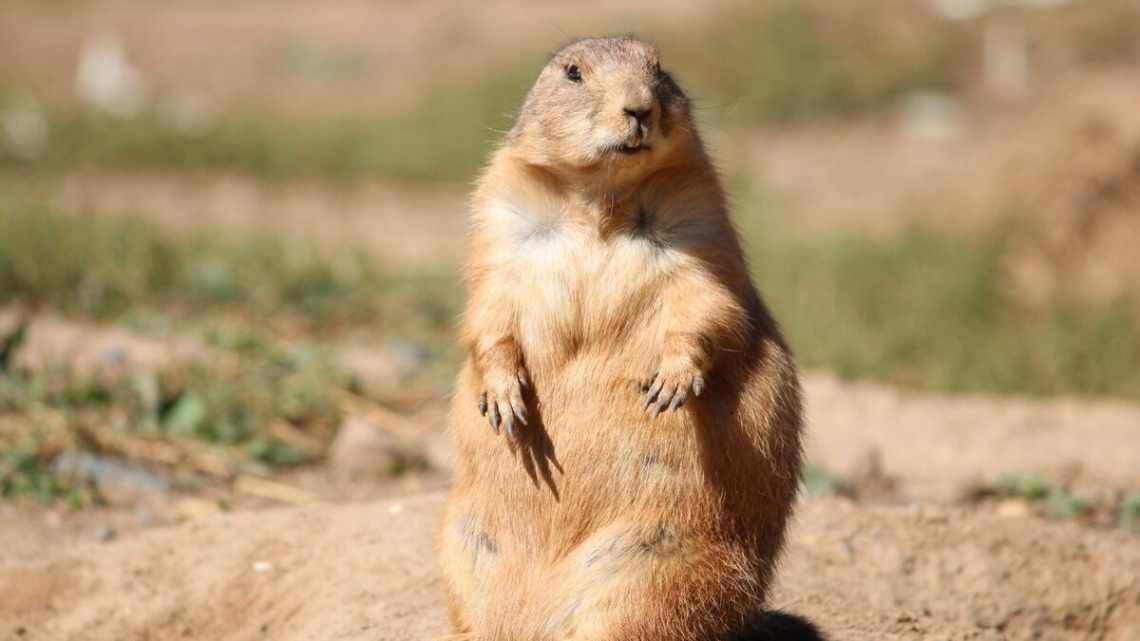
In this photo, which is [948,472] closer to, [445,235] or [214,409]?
[214,409]

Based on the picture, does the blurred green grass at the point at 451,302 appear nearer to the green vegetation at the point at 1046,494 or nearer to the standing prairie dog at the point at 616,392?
the green vegetation at the point at 1046,494

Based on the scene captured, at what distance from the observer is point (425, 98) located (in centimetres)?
1453

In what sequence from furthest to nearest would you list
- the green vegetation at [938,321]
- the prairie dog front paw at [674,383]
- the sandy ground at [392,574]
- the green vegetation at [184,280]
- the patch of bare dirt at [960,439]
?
the green vegetation at [938,321] → the green vegetation at [184,280] → the patch of bare dirt at [960,439] → the sandy ground at [392,574] → the prairie dog front paw at [674,383]

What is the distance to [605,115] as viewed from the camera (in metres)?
3.28

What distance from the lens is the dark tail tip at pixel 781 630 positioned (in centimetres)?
377

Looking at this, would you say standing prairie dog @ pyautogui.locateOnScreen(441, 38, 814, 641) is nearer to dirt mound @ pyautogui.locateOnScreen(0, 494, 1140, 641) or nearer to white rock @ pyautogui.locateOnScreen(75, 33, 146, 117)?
dirt mound @ pyautogui.locateOnScreen(0, 494, 1140, 641)

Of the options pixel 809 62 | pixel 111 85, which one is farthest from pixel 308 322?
pixel 809 62

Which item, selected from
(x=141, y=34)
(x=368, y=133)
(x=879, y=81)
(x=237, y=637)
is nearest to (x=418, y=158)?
(x=368, y=133)

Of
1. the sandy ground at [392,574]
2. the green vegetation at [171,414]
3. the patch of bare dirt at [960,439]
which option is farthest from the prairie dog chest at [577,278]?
the patch of bare dirt at [960,439]

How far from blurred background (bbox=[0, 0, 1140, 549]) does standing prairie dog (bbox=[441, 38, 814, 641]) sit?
0.78 metres

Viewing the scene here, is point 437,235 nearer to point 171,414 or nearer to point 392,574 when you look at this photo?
point 171,414

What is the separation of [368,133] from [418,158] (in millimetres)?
910

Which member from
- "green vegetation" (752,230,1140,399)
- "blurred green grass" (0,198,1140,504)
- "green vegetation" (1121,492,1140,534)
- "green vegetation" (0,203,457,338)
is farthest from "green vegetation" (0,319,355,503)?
"green vegetation" (1121,492,1140,534)

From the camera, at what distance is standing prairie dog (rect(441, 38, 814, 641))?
326cm
